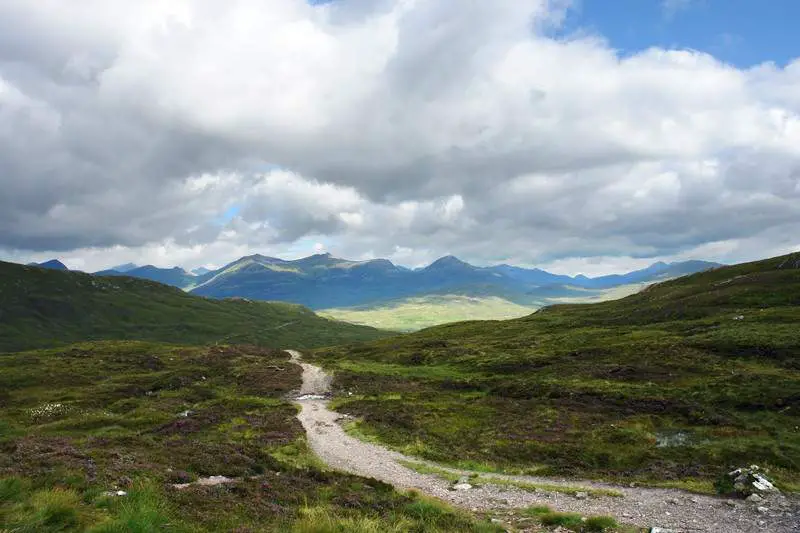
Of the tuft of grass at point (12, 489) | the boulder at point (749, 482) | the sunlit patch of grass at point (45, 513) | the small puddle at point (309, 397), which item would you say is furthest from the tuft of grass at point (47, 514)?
the small puddle at point (309, 397)

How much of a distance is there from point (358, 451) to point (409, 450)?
415 centimetres

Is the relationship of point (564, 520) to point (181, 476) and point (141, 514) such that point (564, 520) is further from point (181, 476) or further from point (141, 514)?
point (181, 476)

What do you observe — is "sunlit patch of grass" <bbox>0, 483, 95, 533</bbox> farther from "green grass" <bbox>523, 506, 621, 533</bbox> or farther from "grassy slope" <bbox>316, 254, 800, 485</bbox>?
"grassy slope" <bbox>316, 254, 800, 485</bbox>

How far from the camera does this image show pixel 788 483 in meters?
25.5

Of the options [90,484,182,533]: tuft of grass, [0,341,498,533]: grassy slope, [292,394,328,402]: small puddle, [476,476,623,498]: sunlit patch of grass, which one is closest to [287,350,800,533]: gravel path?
[476,476,623,498]: sunlit patch of grass

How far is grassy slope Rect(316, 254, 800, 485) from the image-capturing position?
33.2 meters

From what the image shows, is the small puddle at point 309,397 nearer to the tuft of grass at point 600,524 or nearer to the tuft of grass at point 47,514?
the tuft of grass at point 600,524

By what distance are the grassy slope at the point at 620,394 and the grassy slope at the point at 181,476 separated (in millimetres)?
12761

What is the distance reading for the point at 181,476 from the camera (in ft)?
70.6

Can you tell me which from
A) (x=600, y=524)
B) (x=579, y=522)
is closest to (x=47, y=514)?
(x=579, y=522)

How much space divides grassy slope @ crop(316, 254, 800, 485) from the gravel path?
4.08 metres

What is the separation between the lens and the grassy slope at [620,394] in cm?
3316

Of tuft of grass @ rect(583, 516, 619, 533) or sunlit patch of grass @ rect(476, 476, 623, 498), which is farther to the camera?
sunlit patch of grass @ rect(476, 476, 623, 498)

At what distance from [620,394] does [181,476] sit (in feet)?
143
